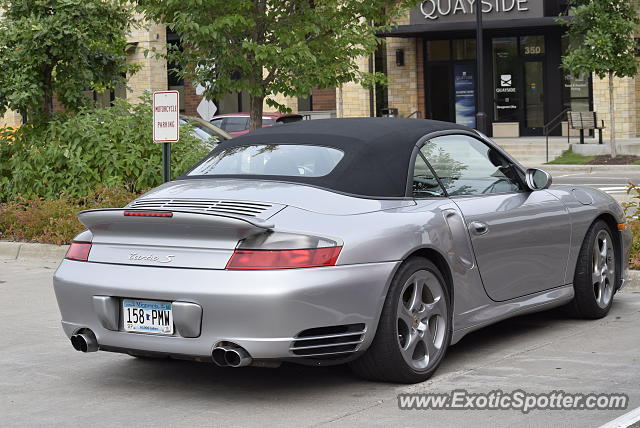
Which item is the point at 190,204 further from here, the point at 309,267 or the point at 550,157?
the point at 550,157

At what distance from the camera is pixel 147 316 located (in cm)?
612

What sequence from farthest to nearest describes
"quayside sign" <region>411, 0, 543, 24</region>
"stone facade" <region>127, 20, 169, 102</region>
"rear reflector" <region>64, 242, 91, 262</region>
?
1. "stone facade" <region>127, 20, 169, 102</region>
2. "quayside sign" <region>411, 0, 543, 24</region>
3. "rear reflector" <region>64, 242, 91, 262</region>

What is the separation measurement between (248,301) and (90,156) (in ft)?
29.4

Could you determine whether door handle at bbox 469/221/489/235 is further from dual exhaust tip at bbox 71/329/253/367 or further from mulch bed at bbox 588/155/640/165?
mulch bed at bbox 588/155/640/165

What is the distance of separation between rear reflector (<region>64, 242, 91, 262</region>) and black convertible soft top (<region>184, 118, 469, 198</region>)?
90 cm

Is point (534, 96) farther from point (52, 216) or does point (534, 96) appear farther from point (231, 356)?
point (231, 356)

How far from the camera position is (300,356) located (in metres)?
5.96

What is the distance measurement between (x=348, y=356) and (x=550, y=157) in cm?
2572

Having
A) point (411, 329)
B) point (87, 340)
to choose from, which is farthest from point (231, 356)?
point (411, 329)

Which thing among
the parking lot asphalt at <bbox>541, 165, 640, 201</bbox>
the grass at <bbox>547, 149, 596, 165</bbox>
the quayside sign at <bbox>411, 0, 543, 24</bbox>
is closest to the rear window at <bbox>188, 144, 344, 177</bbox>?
the parking lot asphalt at <bbox>541, 165, 640, 201</bbox>

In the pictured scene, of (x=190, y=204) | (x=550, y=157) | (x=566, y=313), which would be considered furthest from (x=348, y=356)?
(x=550, y=157)

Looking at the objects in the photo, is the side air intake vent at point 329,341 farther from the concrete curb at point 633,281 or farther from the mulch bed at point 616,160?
the mulch bed at point 616,160

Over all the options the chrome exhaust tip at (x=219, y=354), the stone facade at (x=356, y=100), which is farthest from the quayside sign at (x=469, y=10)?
the chrome exhaust tip at (x=219, y=354)

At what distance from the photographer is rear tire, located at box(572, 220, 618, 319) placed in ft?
26.7
